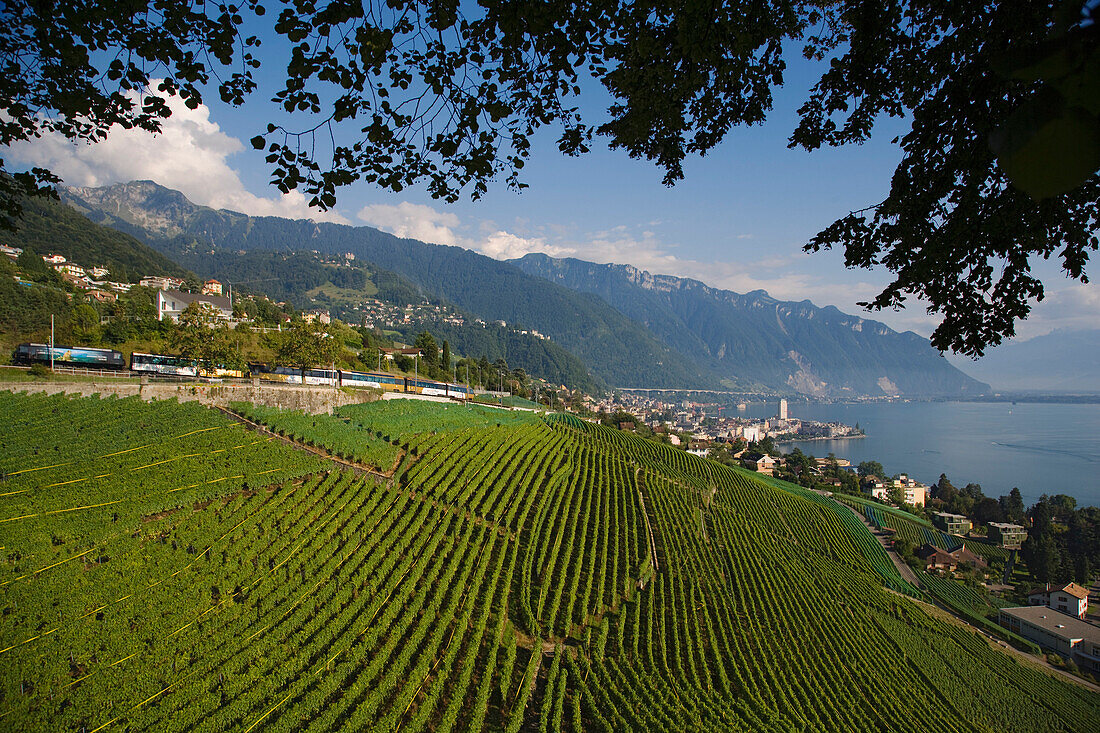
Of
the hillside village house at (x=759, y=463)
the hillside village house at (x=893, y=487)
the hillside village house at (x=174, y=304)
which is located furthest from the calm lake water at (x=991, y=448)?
the hillside village house at (x=174, y=304)

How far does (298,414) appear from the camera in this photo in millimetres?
21203

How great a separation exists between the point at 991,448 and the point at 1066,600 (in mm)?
95388

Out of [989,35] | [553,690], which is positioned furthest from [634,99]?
[553,690]

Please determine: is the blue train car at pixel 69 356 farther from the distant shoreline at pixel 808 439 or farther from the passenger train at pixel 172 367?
the distant shoreline at pixel 808 439

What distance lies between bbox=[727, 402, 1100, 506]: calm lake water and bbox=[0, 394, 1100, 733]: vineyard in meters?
64.4

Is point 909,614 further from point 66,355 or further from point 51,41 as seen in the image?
point 66,355

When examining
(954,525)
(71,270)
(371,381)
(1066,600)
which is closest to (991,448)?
(954,525)

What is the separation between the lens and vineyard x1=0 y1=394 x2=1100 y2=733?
7949 mm

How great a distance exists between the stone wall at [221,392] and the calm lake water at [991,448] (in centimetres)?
7806

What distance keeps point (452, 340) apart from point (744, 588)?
158028mm

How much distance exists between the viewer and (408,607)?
1101cm

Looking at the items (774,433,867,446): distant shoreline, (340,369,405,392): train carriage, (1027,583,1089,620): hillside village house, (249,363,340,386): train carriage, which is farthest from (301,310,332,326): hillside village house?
(774,433,867,446): distant shoreline

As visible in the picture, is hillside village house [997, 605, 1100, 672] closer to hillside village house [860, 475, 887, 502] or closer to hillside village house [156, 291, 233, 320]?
hillside village house [860, 475, 887, 502]

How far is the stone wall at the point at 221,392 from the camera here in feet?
55.2
